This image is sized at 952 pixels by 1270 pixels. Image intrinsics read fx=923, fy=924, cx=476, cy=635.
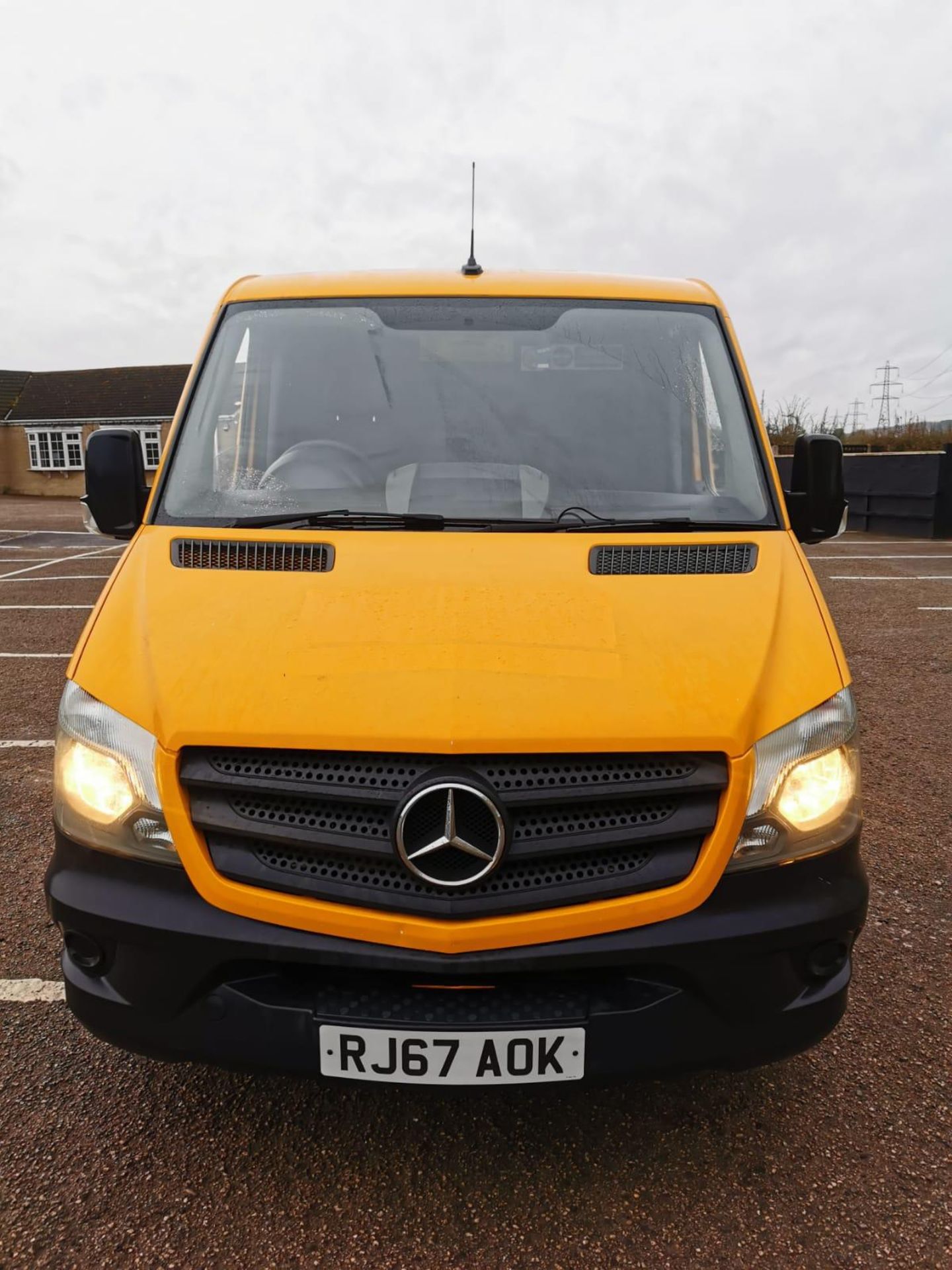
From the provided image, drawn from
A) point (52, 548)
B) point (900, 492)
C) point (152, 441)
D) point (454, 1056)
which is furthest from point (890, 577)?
point (152, 441)

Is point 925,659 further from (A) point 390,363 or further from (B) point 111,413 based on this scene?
(B) point 111,413

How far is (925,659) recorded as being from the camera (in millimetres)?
7820

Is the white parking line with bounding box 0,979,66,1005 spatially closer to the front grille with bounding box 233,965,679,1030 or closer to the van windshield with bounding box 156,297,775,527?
the front grille with bounding box 233,965,679,1030

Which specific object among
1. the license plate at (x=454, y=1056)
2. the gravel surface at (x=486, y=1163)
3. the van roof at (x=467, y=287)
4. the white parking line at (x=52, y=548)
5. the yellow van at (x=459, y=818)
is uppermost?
the van roof at (x=467, y=287)

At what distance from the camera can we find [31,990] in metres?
3.05

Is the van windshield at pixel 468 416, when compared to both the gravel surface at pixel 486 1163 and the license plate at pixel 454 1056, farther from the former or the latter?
the gravel surface at pixel 486 1163

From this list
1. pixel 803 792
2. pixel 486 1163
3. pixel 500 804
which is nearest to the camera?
pixel 500 804

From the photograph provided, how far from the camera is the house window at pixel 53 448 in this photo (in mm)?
45656

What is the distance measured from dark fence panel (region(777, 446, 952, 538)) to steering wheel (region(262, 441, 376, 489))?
14513 millimetres

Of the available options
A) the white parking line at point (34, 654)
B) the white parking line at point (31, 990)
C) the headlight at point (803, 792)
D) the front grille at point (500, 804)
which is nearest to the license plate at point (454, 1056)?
the front grille at point (500, 804)

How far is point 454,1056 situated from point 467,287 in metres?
2.46

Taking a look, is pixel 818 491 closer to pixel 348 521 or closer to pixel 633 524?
pixel 633 524

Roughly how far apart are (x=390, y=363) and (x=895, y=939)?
8.97 ft

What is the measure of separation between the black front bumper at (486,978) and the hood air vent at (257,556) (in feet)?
2.70
